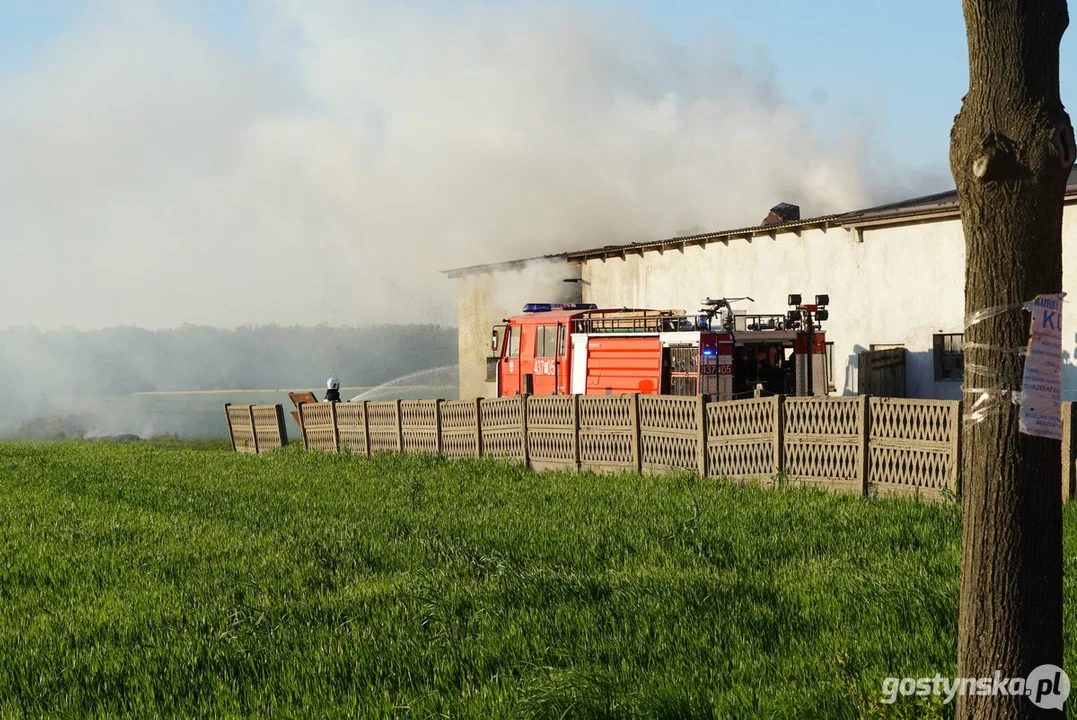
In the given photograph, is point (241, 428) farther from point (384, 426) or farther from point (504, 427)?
point (504, 427)

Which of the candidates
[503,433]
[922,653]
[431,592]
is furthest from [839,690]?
[503,433]

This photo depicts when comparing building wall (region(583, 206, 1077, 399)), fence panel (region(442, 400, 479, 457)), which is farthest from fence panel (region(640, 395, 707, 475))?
building wall (region(583, 206, 1077, 399))

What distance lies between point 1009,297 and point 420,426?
60.9 ft

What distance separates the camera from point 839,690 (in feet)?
18.4

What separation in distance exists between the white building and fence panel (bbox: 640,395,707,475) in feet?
20.1

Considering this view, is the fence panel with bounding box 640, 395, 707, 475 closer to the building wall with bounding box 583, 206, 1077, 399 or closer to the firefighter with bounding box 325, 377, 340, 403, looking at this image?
the building wall with bounding box 583, 206, 1077, 399

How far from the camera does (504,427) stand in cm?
1997

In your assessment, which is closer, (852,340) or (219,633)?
(219,633)

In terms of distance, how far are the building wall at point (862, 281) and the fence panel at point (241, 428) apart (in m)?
11.7

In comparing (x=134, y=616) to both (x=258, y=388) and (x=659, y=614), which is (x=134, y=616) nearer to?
(x=659, y=614)

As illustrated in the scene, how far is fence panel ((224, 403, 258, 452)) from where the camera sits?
28641 mm

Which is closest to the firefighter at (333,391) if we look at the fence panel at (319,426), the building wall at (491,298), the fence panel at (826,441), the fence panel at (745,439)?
the fence panel at (319,426)

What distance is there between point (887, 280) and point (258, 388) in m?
103

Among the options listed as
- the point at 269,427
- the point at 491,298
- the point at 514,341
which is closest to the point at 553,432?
the point at 514,341
